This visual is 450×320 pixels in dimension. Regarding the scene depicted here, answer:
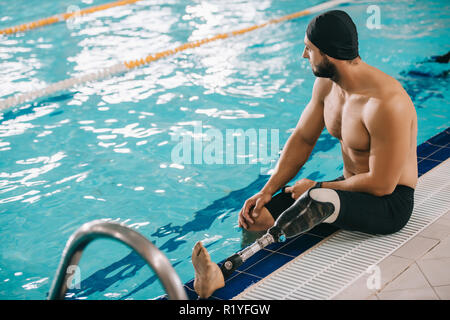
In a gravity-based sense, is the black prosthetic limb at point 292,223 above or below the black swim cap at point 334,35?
below

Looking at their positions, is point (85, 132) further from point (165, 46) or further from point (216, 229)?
point (165, 46)

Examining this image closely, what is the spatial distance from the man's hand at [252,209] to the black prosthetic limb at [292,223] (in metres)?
0.25

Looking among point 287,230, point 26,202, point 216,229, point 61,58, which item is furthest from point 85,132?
point 287,230

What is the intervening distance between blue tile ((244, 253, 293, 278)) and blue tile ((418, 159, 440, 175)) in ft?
4.31

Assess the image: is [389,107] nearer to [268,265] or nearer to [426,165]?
[268,265]

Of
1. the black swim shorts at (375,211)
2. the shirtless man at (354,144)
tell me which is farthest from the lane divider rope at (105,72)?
the black swim shorts at (375,211)

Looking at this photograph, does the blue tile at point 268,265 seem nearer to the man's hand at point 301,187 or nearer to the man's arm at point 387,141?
the man's hand at point 301,187

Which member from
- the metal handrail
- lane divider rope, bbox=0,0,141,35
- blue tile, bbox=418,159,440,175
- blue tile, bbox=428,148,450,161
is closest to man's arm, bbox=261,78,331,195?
blue tile, bbox=418,159,440,175

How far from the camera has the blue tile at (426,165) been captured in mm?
3392

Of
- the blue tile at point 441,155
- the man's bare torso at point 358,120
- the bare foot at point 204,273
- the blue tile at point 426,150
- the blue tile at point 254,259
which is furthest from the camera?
the blue tile at point 426,150

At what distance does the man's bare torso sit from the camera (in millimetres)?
2379

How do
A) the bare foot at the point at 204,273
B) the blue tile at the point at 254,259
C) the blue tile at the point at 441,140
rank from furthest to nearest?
the blue tile at the point at 441,140
the blue tile at the point at 254,259
the bare foot at the point at 204,273

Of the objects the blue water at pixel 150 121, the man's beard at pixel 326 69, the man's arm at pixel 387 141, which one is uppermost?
the man's beard at pixel 326 69
